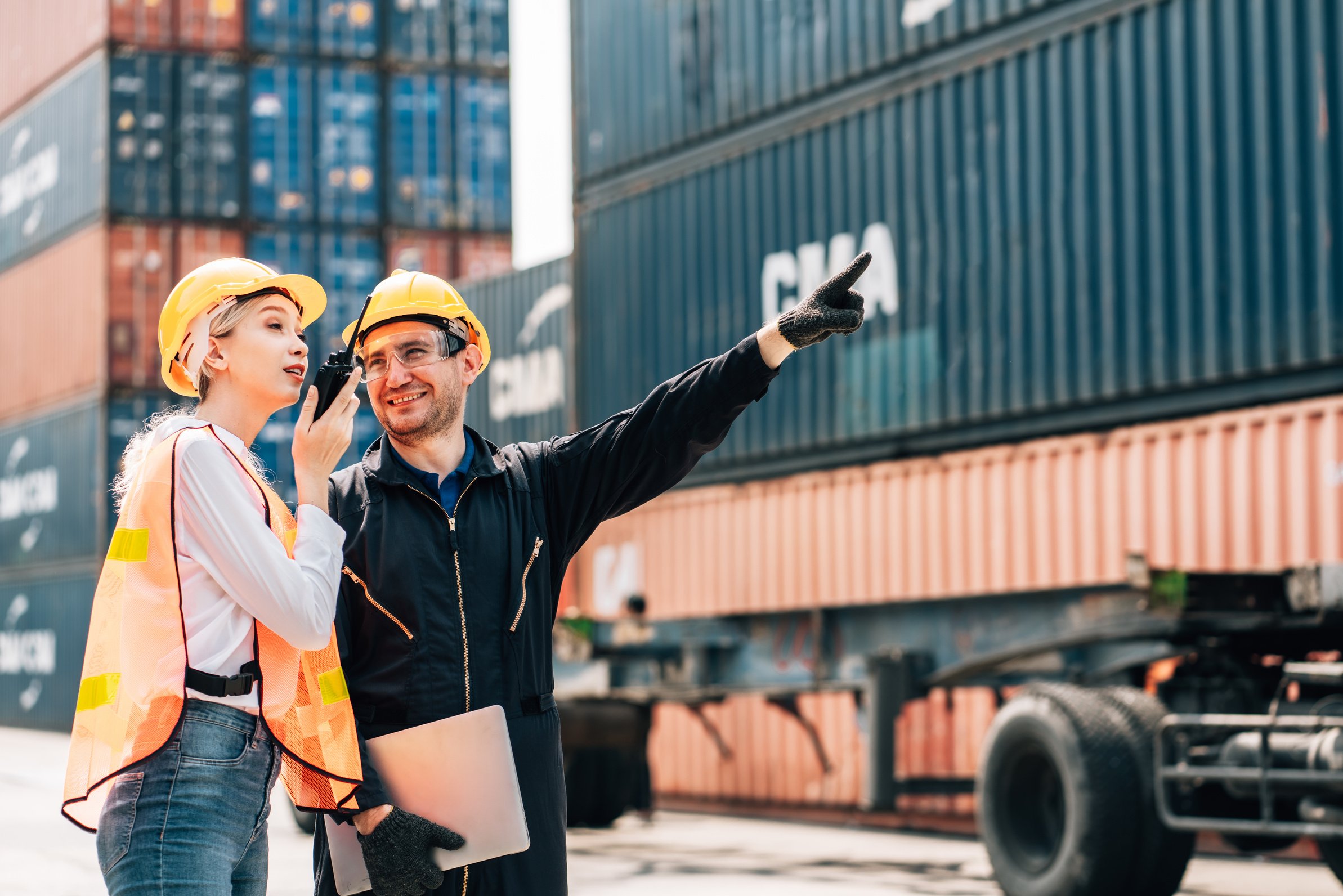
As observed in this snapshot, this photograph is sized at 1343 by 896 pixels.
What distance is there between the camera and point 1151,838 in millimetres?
7895

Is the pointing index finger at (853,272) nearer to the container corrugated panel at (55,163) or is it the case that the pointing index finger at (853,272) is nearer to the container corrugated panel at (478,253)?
the container corrugated panel at (55,163)

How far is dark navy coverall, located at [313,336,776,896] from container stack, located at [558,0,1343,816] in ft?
24.8

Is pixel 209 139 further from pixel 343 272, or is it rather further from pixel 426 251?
pixel 426 251

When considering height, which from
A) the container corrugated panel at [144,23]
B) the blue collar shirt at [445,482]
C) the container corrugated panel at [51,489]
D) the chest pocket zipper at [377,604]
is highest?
the container corrugated panel at [144,23]

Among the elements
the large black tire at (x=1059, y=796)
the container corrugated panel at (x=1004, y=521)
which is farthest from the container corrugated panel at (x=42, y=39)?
the large black tire at (x=1059, y=796)

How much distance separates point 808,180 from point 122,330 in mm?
17211

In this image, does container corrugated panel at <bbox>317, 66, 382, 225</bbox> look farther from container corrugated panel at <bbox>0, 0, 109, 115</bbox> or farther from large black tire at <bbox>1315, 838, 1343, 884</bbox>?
large black tire at <bbox>1315, 838, 1343, 884</bbox>

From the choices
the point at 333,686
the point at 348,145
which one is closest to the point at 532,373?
the point at 348,145

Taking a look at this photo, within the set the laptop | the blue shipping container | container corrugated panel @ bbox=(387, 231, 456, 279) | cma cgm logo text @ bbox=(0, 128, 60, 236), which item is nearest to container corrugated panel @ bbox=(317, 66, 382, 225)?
container corrugated panel @ bbox=(387, 231, 456, 279)

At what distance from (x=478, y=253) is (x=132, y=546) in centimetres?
2818

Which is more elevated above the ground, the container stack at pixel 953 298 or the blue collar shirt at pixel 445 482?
the container stack at pixel 953 298

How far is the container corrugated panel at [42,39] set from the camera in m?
29.6

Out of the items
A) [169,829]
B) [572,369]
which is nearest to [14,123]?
[572,369]

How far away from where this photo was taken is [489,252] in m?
30.8
